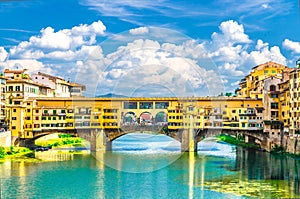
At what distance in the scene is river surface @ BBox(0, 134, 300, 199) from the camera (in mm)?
4324

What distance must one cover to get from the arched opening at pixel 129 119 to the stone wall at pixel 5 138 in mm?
1832

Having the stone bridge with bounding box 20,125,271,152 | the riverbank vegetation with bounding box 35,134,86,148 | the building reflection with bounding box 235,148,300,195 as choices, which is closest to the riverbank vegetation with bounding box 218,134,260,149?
the stone bridge with bounding box 20,125,271,152

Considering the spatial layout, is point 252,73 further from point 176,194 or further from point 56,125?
point 176,194

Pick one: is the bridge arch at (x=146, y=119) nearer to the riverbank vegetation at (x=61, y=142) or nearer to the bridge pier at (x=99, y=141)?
the bridge pier at (x=99, y=141)

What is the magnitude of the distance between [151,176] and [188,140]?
223cm

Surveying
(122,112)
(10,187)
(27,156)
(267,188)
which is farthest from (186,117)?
(10,187)

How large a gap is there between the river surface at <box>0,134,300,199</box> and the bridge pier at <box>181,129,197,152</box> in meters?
0.25

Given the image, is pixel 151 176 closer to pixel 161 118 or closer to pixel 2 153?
pixel 2 153

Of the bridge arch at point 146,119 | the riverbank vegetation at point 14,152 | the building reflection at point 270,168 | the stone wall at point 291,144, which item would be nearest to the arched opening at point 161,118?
the bridge arch at point 146,119

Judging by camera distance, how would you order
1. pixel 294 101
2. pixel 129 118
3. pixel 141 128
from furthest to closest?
pixel 129 118, pixel 141 128, pixel 294 101

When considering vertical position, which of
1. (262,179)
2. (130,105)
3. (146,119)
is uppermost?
(130,105)

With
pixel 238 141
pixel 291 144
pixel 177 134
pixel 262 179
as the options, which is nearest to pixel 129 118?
pixel 177 134

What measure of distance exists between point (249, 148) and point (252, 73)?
1.69 meters

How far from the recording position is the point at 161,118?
798 cm
